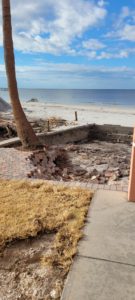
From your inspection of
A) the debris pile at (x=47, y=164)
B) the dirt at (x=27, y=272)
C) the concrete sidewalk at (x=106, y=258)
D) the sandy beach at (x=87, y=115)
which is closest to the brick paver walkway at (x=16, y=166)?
the debris pile at (x=47, y=164)

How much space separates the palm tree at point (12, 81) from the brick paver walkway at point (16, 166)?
22.6 inches

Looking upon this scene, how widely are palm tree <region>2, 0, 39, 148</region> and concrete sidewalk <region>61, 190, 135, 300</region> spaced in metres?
4.88

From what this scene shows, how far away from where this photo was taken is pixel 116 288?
2381 millimetres

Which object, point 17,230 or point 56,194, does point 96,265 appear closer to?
point 17,230

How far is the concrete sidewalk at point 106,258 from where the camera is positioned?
2350 mm

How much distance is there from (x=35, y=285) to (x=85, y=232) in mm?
892

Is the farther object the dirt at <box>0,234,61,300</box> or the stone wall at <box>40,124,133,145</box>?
the stone wall at <box>40,124,133,145</box>

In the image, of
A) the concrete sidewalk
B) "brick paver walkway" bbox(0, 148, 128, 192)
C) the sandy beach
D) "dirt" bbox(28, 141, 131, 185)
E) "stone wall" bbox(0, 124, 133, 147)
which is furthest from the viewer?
the sandy beach

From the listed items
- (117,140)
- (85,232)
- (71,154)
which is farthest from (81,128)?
(85,232)

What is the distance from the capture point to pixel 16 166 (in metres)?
6.46

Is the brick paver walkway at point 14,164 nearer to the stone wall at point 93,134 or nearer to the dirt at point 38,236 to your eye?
the dirt at point 38,236

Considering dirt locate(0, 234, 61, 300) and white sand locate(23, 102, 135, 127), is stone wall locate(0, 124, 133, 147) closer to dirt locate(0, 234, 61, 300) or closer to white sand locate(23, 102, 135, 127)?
white sand locate(23, 102, 135, 127)

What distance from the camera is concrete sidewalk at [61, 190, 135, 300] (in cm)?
235

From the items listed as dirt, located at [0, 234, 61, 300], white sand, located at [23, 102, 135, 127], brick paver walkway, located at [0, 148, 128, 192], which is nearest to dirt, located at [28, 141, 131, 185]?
brick paver walkway, located at [0, 148, 128, 192]
